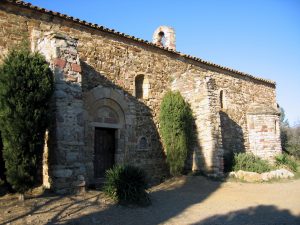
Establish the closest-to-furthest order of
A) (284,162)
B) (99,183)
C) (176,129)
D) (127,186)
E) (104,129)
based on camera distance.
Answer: (127,186), (99,183), (104,129), (176,129), (284,162)

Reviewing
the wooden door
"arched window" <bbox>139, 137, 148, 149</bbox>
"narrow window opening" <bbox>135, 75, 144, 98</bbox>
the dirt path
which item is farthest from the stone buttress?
"narrow window opening" <bbox>135, 75, 144, 98</bbox>

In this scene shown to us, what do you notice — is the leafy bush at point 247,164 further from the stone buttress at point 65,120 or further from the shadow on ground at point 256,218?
the stone buttress at point 65,120

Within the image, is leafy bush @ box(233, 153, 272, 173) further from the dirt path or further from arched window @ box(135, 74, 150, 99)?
arched window @ box(135, 74, 150, 99)

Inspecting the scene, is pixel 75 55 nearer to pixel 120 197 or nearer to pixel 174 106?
pixel 120 197

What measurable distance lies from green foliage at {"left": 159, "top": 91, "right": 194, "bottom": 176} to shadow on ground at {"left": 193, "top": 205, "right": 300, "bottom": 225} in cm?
400

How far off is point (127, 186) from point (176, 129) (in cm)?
461

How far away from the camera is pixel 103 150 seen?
424 inches

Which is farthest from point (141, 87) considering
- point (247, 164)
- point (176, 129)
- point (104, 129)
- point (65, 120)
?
point (247, 164)

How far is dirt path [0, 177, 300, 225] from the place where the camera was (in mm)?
6230

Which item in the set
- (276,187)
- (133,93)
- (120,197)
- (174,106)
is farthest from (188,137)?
(120,197)

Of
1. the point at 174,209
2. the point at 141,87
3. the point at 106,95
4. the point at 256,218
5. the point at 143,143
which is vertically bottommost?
the point at 256,218

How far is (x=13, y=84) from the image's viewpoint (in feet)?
22.4

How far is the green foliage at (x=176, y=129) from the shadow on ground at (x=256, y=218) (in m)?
4.00

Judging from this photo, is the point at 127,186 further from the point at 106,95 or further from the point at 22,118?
the point at 106,95
